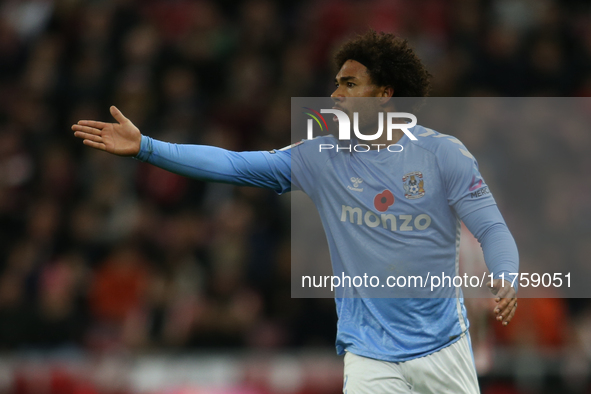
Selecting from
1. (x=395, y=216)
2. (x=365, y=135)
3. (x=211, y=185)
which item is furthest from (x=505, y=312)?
(x=211, y=185)

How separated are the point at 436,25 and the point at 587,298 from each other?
4.13 m

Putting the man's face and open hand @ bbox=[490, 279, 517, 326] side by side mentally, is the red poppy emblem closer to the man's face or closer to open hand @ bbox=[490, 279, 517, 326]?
the man's face

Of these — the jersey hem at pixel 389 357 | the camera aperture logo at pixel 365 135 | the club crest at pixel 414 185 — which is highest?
the camera aperture logo at pixel 365 135

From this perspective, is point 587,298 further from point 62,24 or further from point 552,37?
point 62,24

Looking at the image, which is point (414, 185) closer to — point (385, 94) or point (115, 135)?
point (385, 94)

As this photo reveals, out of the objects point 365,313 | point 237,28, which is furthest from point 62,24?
point 365,313

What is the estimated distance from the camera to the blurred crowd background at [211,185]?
8617 mm

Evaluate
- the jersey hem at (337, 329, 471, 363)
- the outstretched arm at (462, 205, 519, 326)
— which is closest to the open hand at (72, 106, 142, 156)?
the jersey hem at (337, 329, 471, 363)

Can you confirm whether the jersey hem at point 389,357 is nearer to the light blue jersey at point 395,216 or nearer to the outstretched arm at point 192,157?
the light blue jersey at point 395,216

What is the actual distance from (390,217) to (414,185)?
0.21 m

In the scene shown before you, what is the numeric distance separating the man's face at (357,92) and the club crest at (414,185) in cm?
40

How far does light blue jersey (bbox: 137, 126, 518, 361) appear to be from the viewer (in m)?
4.43

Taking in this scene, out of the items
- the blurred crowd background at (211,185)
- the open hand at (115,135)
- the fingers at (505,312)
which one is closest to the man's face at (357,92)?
the open hand at (115,135)

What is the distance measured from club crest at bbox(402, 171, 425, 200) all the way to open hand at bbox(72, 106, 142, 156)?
1.42 metres
